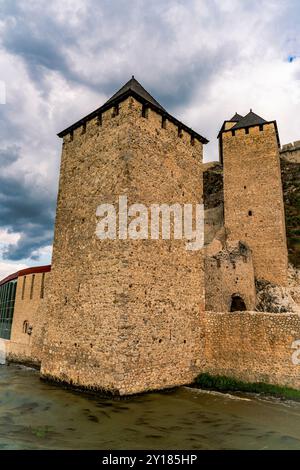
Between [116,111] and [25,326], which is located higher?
[116,111]

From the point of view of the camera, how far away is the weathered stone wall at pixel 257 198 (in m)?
16.7

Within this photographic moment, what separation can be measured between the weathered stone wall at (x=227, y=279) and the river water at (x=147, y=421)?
539 centimetres

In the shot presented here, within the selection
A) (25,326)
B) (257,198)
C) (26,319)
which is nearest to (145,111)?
(26,319)

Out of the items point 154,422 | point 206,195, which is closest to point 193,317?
point 154,422

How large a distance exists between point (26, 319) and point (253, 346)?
354 inches

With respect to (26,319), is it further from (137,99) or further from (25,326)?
(137,99)

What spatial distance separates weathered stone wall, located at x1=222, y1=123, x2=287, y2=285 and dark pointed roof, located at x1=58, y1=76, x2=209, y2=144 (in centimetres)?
775

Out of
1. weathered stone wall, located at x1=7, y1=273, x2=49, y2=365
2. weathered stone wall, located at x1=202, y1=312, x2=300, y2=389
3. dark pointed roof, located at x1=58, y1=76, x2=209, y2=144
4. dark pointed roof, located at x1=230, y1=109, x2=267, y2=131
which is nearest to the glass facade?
weathered stone wall, located at x1=7, y1=273, x2=49, y2=365

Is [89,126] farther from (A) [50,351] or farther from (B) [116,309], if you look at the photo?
(A) [50,351]

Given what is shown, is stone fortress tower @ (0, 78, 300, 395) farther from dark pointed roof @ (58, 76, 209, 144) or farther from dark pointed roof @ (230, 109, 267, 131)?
dark pointed roof @ (230, 109, 267, 131)

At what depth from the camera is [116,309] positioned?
24.8ft

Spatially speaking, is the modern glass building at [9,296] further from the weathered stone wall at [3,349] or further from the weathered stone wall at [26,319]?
the weathered stone wall at [3,349]

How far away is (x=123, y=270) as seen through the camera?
25.2 ft
